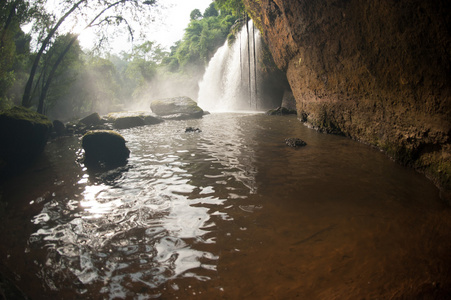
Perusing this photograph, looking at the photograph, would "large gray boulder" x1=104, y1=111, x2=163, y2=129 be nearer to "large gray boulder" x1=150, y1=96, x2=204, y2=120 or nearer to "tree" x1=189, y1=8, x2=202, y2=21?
"large gray boulder" x1=150, y1=96, x2=204, y2=120

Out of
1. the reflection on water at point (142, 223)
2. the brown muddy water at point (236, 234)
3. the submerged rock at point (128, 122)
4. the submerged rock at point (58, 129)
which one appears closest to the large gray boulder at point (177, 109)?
the submerged rock at point (128, 122)

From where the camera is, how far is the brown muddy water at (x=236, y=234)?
84.7 inches

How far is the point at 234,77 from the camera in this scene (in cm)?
2092

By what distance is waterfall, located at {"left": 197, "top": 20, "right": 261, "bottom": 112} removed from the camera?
19.3m

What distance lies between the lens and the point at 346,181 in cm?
425

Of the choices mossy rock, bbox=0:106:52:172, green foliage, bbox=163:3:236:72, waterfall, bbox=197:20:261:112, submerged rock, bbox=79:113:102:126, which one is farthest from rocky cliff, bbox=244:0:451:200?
green foliage, bbox=163:3:236:72

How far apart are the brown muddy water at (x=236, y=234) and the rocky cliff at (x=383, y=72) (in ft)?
2.13

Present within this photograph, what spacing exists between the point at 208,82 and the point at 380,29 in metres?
22.3

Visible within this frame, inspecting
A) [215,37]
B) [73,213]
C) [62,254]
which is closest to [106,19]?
[73,213]

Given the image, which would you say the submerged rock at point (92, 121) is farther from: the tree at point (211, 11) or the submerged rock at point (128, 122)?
the tree at point (211, 11)

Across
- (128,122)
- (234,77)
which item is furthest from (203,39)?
(128,122)

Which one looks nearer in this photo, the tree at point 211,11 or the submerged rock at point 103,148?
the submerged rock at point 103,148

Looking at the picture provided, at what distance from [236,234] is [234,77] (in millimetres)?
19550

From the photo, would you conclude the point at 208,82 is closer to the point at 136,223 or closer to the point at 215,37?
the point at 215,37
